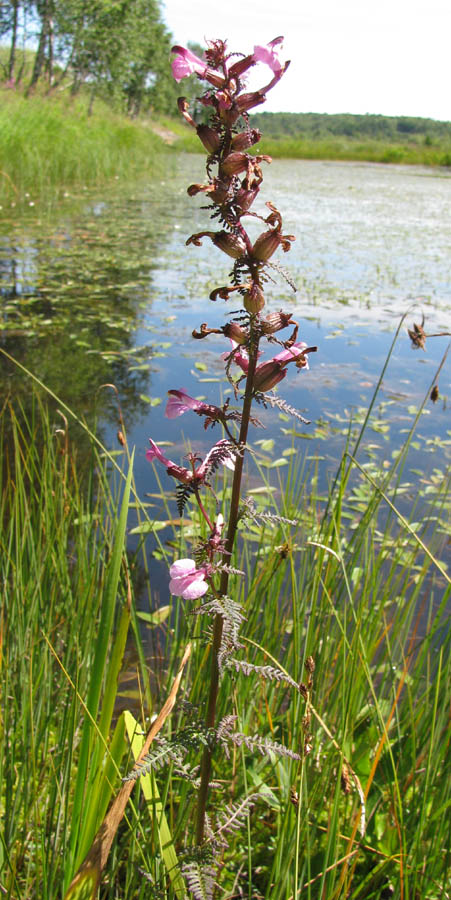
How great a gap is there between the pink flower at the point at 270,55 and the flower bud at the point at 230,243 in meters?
0.19

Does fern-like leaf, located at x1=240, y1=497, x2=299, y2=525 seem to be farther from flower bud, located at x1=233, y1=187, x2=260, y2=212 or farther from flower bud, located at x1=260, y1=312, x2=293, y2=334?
flower bud, located at x1=233, y1=187, x2=260, y2=212

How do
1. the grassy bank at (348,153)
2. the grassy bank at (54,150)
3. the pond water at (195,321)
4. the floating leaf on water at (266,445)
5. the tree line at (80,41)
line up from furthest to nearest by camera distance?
the grassy bank at (348,153)
the tree line at (80,41)
the grassy bank at (54,150)
the pond water at (195,321)
the floating leaf on water at (266,445)

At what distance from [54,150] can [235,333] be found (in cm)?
1032

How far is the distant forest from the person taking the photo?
57.6 meters

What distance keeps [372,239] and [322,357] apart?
5.59 m

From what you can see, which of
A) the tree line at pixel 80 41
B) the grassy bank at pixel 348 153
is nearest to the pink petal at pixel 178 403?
the tree line at pixel 80 41

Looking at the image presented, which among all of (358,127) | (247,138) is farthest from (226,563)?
(358,127)

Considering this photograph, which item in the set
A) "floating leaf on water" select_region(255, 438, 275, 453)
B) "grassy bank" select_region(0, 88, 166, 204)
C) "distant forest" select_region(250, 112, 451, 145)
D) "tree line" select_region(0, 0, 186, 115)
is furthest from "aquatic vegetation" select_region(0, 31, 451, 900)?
"distant forest" select_region(250, 112, 451, 145)

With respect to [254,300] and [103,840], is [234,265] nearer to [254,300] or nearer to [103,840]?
[254,300]

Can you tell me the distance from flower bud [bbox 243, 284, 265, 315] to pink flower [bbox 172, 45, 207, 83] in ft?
0.81

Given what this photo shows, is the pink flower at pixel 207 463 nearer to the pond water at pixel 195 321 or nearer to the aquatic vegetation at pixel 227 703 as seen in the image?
the aquatic vegetation at pixel 227 703

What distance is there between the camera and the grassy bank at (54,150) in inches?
337

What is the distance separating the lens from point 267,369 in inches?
28.1

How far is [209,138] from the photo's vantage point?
2.19 feet
